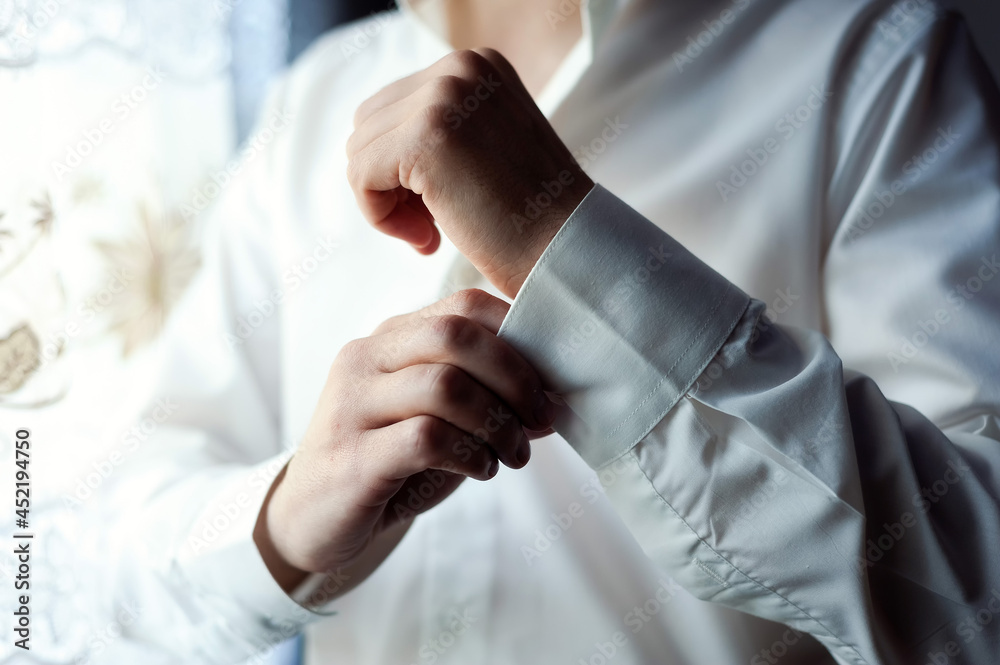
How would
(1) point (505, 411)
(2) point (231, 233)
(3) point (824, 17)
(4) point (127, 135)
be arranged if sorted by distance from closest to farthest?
(1) point (505, 411) < (3) point (824, 17) < (4) point (127, 135) < (2) point (231, 233)

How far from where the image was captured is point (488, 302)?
42 cm

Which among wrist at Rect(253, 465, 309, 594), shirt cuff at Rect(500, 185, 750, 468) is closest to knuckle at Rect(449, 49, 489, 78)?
shirt cuff at Rect(500, 185, 750, 468)

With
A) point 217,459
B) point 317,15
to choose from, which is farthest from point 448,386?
point 317,15

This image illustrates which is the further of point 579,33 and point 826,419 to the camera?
point 579,33

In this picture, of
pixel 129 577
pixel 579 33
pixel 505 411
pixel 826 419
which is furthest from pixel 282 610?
pixel 579 33

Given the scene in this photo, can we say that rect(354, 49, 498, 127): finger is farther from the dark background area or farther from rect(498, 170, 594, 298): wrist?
the dark background area

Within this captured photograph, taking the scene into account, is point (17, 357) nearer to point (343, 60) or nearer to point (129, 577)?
point (129, 577)

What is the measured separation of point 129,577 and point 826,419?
0.64 metres

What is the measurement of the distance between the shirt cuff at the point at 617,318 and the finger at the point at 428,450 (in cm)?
6

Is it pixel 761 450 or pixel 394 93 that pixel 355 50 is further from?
pixel 761 450

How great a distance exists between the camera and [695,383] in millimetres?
412

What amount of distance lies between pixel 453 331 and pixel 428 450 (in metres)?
0.07

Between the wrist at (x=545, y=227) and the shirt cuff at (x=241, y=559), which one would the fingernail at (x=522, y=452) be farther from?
the shirt cuff at (x=241, y=559)

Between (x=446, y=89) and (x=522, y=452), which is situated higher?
(x=446, y=89)
